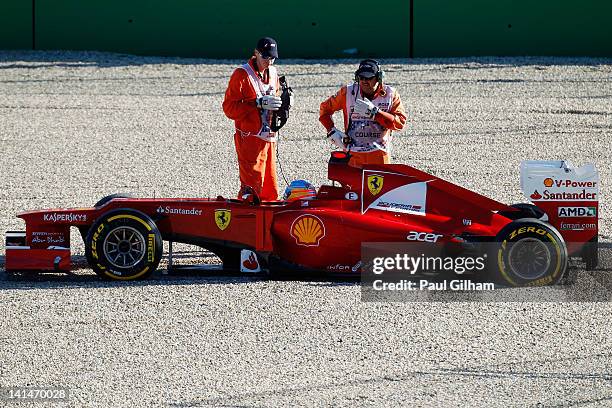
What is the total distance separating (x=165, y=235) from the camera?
960 cm

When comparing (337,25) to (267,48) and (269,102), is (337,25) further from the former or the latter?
(269,102)

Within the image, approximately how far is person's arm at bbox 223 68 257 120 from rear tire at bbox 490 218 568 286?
2.60 meters

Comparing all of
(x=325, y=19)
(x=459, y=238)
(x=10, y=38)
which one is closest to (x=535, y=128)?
(x=325, y=19)

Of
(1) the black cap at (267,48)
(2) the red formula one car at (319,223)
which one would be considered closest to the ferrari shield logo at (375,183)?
(2) the red formula one car at (319,223)

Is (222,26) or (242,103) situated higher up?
(222,26)

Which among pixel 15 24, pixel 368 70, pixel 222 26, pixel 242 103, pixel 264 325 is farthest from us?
pixel 15 24

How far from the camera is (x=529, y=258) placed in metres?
9.24

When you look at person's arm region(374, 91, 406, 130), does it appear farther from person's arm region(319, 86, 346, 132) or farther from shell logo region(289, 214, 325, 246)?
shell logo region(289, 214, 325, 246)

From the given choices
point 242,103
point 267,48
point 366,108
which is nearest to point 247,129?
point 242,103

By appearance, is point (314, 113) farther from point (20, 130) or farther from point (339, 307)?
point (339, 307)

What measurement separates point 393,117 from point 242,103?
1.32 meters

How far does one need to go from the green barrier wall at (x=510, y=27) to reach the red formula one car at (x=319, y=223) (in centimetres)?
1314

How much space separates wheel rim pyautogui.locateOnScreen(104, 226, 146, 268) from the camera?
370 inches

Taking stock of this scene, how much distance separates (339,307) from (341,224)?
83cm
